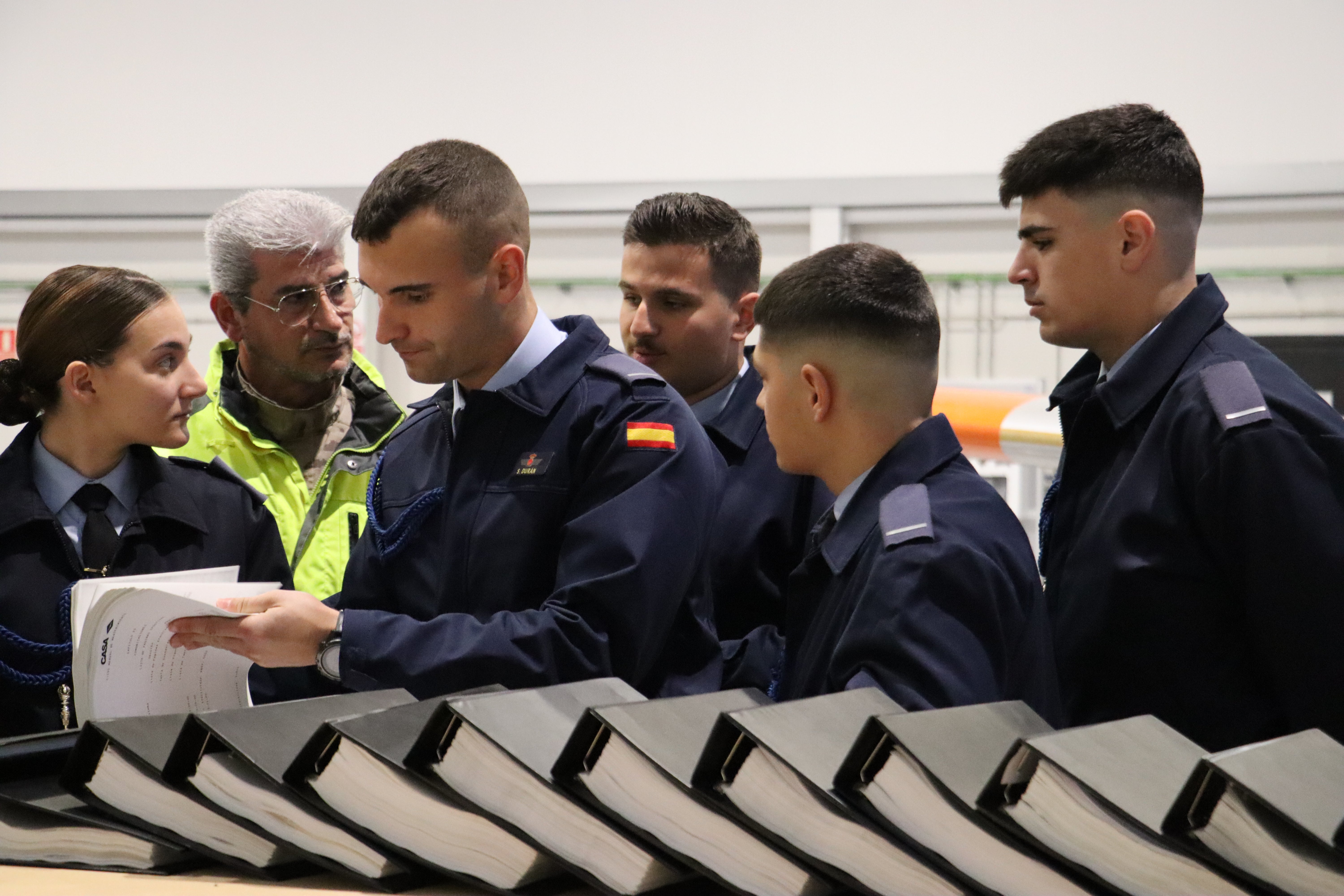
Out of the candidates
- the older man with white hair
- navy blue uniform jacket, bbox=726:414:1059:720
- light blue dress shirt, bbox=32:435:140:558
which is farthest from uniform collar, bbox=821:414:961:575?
the older man with white hair

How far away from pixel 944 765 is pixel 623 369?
0.83m

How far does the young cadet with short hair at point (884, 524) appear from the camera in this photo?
1198 millimetres

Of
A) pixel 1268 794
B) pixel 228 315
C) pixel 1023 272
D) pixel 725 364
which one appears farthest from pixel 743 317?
pixel 1268 794

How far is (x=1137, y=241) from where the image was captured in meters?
1.58

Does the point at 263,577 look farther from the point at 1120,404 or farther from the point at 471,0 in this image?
the point at 471,0

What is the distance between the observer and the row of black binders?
80cm

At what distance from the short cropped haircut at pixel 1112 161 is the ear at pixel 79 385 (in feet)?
4.16

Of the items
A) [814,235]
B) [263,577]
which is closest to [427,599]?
[263,577]

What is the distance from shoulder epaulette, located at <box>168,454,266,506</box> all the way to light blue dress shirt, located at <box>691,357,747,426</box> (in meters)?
0.70

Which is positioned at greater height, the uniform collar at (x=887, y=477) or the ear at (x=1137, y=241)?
the ear at (x=1137, y=241)

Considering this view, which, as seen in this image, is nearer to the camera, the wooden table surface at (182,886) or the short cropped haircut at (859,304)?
the wooden table surface at (182,886)

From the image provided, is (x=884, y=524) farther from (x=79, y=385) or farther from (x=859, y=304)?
A: (x=79, y=385)

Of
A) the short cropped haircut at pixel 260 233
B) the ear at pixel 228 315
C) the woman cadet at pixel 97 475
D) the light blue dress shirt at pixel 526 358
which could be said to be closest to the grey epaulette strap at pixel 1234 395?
the light blue dress shirt at pixel 526 358

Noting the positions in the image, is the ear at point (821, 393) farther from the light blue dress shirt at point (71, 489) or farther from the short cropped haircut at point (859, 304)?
the light blue dress shirt at point (71, 489)
